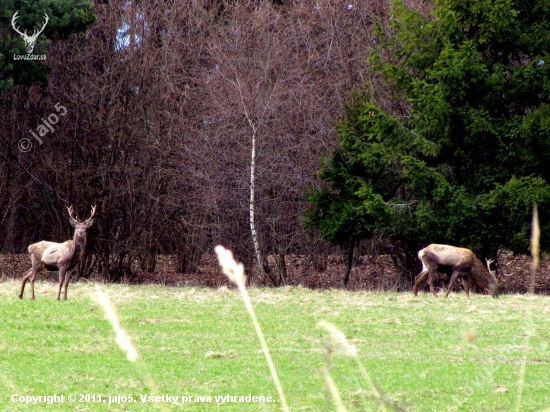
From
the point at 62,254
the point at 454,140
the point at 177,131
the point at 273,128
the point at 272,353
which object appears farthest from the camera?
the point at 177,131

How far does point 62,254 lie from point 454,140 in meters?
12.1

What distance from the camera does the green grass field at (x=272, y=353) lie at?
26.0ft

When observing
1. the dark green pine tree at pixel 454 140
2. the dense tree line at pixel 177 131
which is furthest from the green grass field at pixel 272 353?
the dense tree line at pixel 177 131

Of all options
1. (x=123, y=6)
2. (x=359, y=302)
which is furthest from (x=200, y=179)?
(x=359, y=302)

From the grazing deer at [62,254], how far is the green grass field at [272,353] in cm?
54

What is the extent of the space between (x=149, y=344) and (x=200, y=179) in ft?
46.7

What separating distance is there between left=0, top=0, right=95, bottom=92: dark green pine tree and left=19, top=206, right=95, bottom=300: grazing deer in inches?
270

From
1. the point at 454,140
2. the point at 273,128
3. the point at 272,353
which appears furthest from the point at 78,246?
the point at 454,140

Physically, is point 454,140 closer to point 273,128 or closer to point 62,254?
point 273,128

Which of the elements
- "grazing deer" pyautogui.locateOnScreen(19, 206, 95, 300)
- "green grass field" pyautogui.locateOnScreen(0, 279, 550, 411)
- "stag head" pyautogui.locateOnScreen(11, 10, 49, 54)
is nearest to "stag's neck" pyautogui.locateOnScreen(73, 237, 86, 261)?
"grazing deer" pyautogui.locateOnScreen(19, 206, 95, 300)

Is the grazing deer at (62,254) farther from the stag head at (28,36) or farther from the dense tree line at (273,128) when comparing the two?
the stag head at (28,36)

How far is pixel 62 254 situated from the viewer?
1545 centimetres

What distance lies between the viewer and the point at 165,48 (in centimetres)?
2662

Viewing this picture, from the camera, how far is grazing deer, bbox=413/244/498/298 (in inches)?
705
